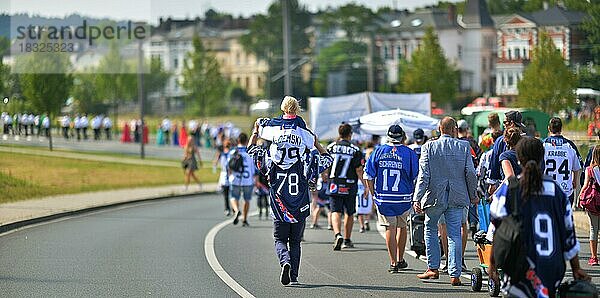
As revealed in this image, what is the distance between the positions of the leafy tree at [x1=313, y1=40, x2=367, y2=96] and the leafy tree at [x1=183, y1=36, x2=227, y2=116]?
8934 millimetres

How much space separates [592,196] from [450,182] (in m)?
2.87

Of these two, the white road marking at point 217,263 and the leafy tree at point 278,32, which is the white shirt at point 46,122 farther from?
the leafy tree at point 278,32

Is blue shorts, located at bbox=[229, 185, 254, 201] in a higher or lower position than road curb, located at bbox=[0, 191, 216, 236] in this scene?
higher

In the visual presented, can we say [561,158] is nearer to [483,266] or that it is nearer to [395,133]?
[395,133]

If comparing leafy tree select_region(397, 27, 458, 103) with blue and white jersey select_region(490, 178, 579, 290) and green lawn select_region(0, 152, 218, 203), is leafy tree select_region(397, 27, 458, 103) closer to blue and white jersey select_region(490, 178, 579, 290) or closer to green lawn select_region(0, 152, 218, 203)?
green lawn select_region(0, 152, 218, 203)

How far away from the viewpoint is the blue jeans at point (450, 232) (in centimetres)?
1133

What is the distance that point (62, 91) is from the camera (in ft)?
133

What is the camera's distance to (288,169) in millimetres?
11742

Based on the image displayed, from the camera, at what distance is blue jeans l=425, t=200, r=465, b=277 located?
11.3 m

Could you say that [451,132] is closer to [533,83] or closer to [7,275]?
[7,275]

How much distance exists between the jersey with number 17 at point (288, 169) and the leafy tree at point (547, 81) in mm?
18620

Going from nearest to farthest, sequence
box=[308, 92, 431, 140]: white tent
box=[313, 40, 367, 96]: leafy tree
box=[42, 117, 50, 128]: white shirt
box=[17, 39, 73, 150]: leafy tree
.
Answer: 1. box=[308, 92, 431, 140]: white tent
2. box=[17, 39, 73, 150]: leafy tree
3. box=[42, 117, 50, 128]: white shirt
4. box=[313, 40, 367, 96]: leafy tree

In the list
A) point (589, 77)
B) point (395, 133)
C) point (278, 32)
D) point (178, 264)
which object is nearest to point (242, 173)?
point (178, 264)

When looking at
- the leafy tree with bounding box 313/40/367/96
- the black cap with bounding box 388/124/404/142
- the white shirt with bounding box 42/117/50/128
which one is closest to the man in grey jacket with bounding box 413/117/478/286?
the black cap with bounding box 388/124/404/142
